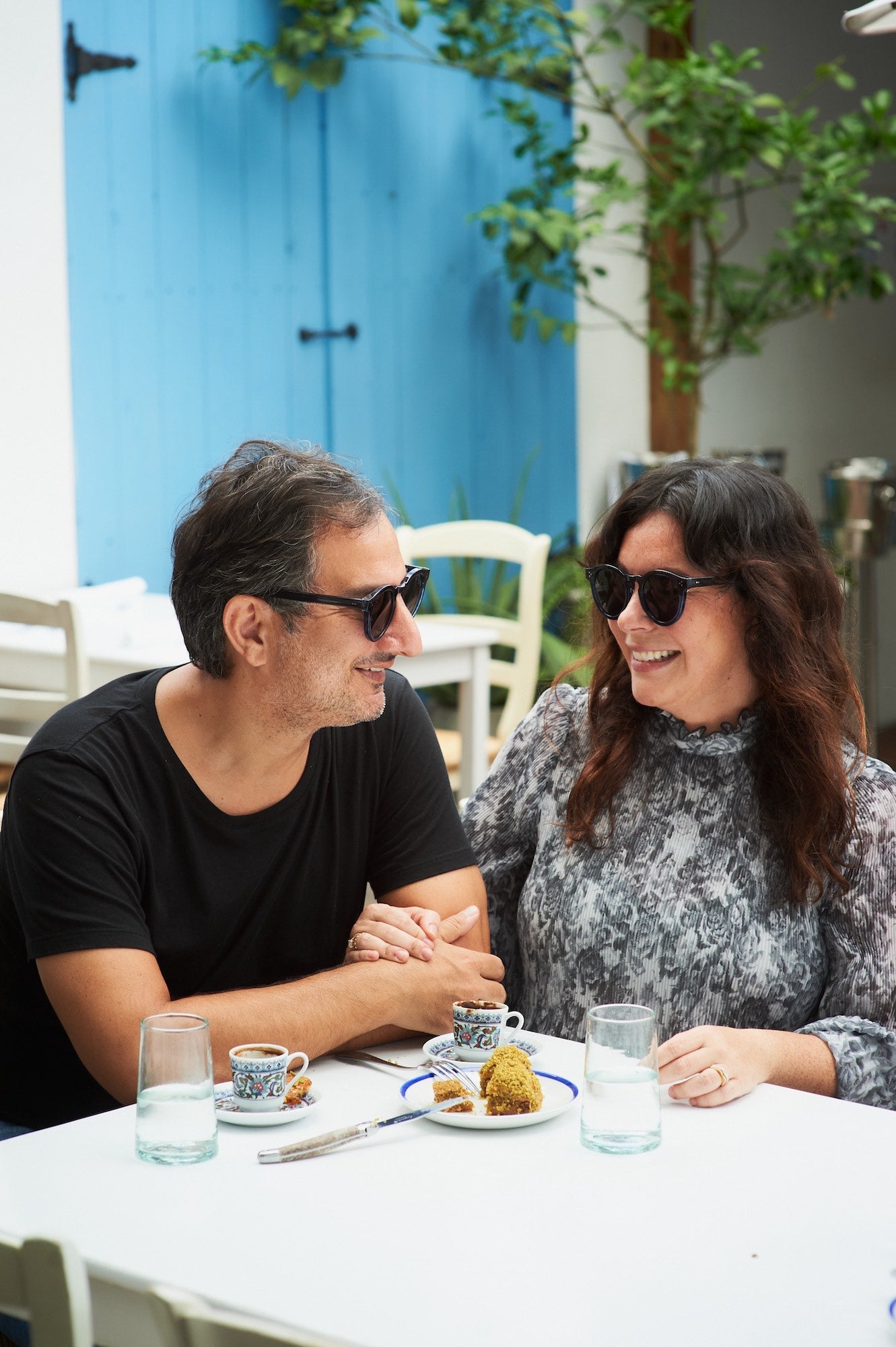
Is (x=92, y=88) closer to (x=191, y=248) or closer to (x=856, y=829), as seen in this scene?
(x=191, y=248)

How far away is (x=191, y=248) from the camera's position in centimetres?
438

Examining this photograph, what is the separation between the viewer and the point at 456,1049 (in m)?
1.61

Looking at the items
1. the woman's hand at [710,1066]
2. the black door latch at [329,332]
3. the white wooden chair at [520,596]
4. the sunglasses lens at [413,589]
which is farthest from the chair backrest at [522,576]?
the woman's hand at [710,1066]

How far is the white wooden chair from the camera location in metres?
4.07

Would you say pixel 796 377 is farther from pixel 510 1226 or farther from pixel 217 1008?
pixel 510 1226

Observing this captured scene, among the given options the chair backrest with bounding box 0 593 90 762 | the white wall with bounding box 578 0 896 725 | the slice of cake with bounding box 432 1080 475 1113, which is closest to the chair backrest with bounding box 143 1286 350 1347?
the slice of cake with bounding box 432 1080 475 1113

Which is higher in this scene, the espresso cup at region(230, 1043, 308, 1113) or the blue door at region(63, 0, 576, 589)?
the blue door at region(63, 0, 576, 589)

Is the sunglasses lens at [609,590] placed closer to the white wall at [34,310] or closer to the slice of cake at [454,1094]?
the slice of cake at [454,1094]

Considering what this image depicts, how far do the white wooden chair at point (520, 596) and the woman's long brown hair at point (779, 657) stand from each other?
2039 millimetres

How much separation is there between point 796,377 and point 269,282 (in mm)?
3125

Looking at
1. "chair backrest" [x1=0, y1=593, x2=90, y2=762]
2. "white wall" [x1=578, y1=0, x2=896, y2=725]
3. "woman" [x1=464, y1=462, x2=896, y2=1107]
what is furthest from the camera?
"white wall" [x1=578, y1=0, x2=896, y2=725]

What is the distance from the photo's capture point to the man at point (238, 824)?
5.24ft

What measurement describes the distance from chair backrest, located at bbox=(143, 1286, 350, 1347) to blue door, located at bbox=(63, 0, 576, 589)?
11.7ft

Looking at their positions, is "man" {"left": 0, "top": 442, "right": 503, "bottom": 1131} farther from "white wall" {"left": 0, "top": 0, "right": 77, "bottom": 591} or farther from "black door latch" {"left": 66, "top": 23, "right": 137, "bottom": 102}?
"black door latch" {"left": 66, "top": 23, "right": 137, "bottom": 102}
